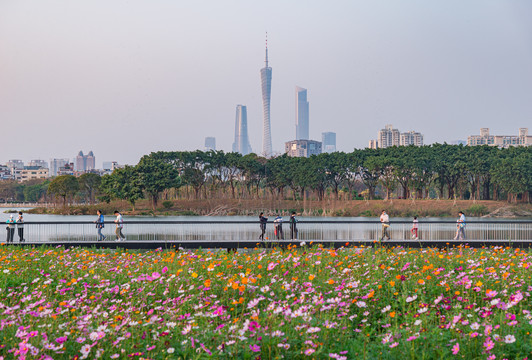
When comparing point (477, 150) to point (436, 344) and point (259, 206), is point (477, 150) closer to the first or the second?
point (259, 206)

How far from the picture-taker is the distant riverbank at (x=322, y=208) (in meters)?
73.2

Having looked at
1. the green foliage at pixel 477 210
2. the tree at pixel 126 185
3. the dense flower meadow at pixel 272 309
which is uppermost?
the tree at pixel 126 185

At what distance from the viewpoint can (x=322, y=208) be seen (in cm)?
8088

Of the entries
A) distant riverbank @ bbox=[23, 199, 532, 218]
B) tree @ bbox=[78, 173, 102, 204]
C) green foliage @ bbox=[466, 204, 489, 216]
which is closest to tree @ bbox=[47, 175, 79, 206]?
distant riverbank @ bbox=[23, 199, 532, 218]

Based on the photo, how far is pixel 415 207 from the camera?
75.1 meters

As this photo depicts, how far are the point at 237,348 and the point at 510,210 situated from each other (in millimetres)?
74460

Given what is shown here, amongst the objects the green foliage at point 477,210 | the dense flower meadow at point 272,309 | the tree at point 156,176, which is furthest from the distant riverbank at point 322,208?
the dense flower meadow at point 272,309

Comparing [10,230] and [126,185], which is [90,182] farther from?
[10,230]

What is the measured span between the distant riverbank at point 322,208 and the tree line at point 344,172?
90.7 inches

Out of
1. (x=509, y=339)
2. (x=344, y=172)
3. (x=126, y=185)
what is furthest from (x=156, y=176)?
(x=509, y=339)

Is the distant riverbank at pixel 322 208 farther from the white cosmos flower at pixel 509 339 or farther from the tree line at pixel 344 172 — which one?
the white cosmos flower at pixel 509 339

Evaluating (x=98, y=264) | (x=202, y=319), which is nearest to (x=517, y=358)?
(x=202, y=319)

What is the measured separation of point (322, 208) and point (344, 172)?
8.80 m

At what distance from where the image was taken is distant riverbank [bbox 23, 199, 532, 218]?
73250 millimetres
